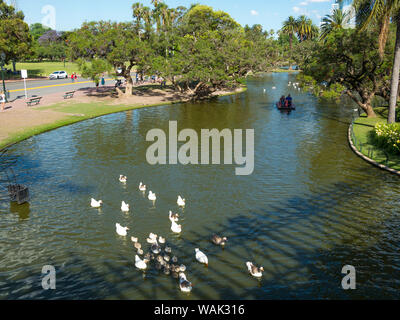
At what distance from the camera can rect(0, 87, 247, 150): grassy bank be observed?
32.2m

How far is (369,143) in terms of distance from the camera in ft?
98.1

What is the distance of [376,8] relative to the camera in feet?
88.6

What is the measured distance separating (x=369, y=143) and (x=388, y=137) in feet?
8.06

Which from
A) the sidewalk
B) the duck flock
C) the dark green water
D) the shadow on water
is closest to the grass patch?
the dark green water

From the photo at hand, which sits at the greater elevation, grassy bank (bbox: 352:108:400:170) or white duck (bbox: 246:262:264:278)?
grassy bank (bbox: 352:108:400:170)

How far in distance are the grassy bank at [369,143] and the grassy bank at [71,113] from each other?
28570 mm

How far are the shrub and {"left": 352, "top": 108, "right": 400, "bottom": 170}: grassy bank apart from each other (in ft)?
1.61

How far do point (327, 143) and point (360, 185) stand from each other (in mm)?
10417

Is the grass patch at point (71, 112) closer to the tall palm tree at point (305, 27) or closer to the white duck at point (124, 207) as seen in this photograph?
the white duck at point (124, 207)

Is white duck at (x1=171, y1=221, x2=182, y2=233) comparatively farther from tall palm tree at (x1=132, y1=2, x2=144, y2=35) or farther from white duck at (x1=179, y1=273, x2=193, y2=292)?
tall palm tree at (x1=132, y1=2, x2=144, y2=35)

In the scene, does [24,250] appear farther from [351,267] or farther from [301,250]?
[351,267]

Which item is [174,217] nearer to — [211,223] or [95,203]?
[211,223]
